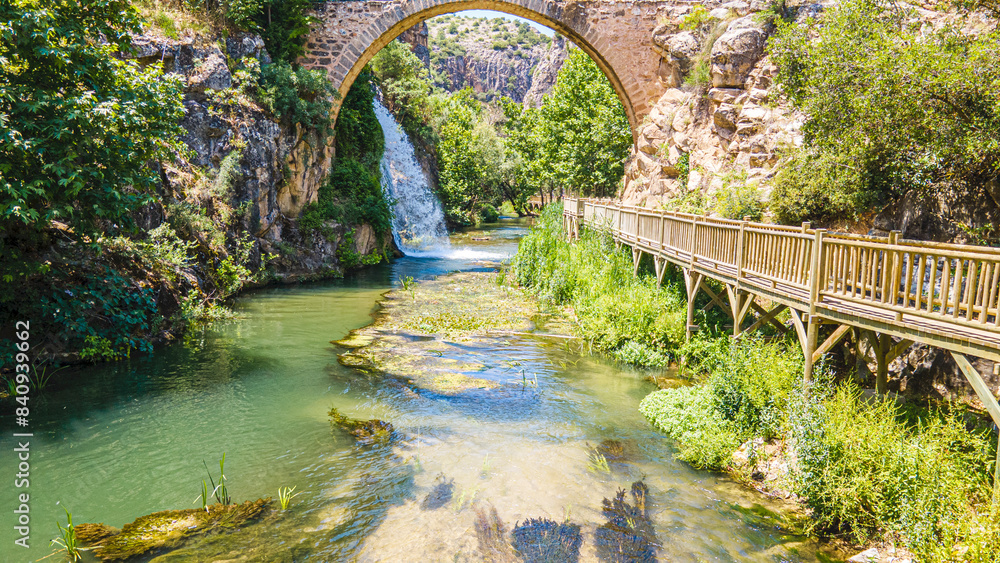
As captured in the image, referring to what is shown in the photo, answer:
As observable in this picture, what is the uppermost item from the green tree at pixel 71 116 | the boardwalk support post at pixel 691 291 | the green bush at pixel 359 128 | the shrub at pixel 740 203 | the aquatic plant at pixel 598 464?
the green bush at pixel 359 128

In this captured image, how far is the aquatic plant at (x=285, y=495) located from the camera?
5.53 metres

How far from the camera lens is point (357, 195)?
21.3 meters

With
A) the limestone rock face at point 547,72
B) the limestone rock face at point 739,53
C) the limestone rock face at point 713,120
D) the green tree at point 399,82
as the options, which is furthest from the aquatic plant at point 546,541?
the limestone rock face at point 547,72

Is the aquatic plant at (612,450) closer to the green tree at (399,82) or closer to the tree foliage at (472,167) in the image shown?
the green tree at (399,82)

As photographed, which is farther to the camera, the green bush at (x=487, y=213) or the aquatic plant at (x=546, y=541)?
the green bush at (x=487, y=213)

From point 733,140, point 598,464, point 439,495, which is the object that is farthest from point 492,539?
point 733,140

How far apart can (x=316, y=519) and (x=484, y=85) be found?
10228 centimetres

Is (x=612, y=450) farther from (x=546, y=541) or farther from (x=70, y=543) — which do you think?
(x=70, y=543)

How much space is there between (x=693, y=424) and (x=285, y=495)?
482 centimetres

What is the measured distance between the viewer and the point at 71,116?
6996 millimetres

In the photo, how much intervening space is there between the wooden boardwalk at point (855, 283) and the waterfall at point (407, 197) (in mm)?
17420

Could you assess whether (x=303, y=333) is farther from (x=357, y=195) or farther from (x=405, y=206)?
(x=405, y=206)

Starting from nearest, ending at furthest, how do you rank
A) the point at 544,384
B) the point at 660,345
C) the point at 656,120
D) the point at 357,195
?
the point at 544,384 → the point at 660,345 → the point at 656,120 → the point at 357,195

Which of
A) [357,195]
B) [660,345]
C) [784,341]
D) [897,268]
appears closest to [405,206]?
[357,195]
